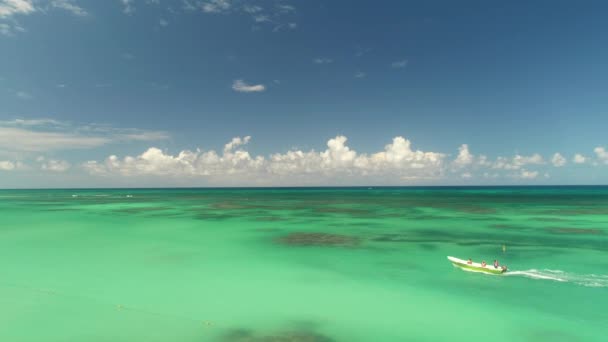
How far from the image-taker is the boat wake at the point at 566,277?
20136 mm

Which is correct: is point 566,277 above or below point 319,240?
below

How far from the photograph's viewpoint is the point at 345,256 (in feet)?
87.8

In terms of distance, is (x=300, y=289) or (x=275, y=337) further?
(x=300, y=289)

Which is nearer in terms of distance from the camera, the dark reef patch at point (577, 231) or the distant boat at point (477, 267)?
the distant boat at point (477, 267)

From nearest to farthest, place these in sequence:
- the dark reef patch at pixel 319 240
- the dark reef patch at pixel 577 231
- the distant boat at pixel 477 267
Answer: the distant boat at pixel 477 267
the dark reef patch at pixel 319 240
the dark reef patch at pixel 577 231

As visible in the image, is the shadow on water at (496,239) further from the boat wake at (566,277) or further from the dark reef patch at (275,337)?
the dark reef patch at (275,337)

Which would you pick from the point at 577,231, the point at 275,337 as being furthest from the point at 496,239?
the point at 275,337

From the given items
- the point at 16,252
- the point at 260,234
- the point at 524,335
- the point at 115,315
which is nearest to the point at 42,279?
the point at 115,315

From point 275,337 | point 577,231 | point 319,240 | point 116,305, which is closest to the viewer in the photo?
point 275,337

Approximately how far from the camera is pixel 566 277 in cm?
2109

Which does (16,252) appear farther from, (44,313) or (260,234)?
(260,234)

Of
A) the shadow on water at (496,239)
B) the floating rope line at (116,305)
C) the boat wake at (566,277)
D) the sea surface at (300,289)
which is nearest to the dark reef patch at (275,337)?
the sea surface at (300,289)

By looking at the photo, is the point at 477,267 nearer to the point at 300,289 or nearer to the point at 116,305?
the point at 300,289

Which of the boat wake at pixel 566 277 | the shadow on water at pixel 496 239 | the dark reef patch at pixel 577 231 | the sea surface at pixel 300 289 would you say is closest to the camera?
the sea surface at pixel 300 289
